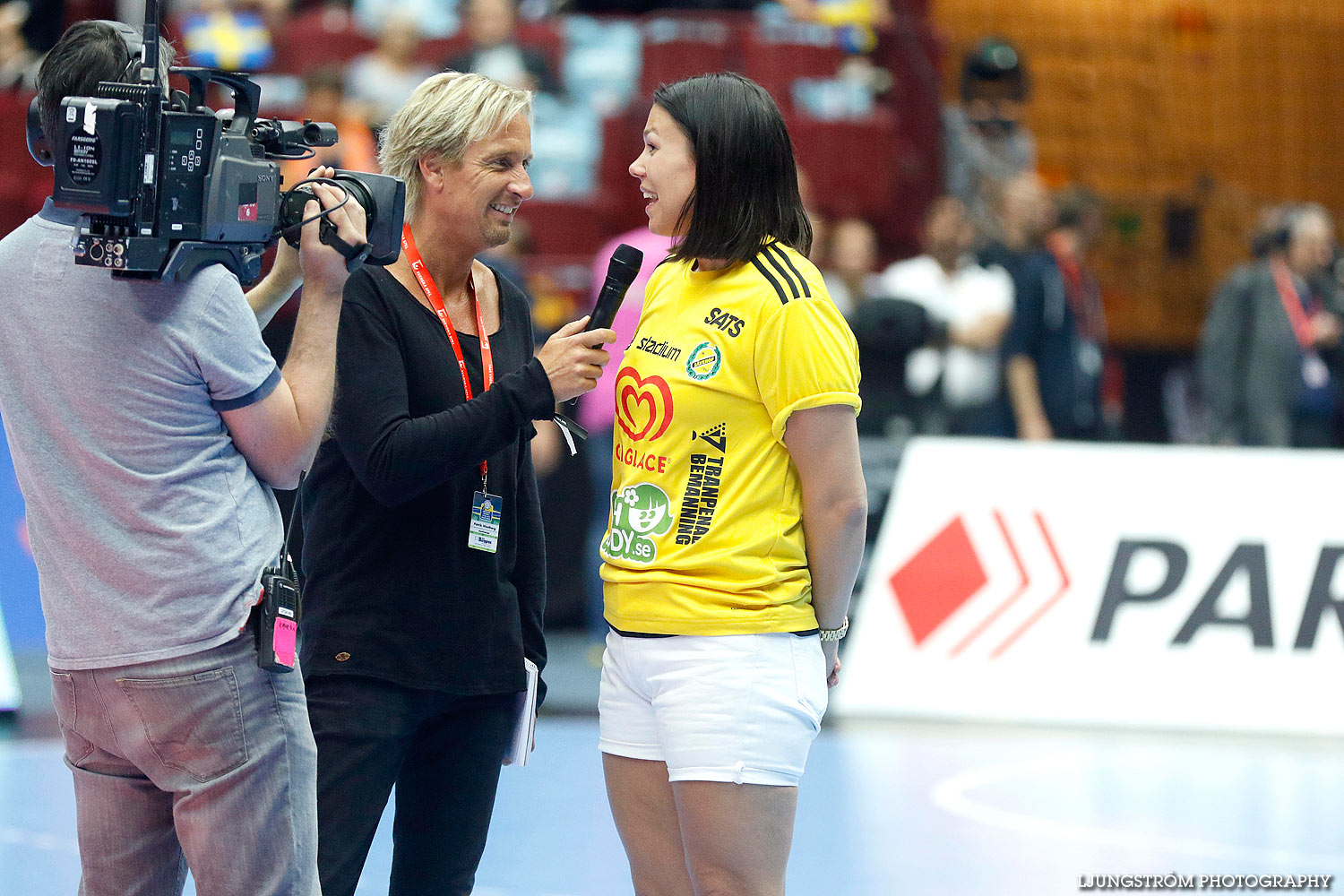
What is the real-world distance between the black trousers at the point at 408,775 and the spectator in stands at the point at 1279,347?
277 inches

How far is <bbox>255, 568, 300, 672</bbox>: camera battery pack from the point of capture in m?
2.12

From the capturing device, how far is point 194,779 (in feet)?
6.98

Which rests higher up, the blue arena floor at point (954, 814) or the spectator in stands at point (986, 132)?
the spectator in stands at point (986, 132)

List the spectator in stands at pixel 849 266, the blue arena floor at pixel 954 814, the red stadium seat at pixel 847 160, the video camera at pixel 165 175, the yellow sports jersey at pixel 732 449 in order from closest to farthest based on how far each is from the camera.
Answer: the video camera at pixel 165 175 < the yellow sports jersey at pixel 732 449 < the blue arena floor at pixel 954 814 < the spectator in stands at pixel 849 266 < the red stadium seat at pixel 847 160

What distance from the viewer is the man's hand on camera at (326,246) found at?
7.28ft

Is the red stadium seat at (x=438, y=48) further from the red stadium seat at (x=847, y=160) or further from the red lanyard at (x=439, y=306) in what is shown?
the red lanyard at (x=439, y=306)

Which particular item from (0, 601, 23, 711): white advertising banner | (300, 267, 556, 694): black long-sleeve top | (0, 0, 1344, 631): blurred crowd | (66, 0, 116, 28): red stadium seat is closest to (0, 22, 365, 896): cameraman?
(300, 267, 556, 694): black long-sleeve top

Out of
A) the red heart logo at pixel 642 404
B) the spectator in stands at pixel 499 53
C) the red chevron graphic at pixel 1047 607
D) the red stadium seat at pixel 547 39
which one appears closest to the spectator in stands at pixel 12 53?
the spectator in stands at pixel 499 53

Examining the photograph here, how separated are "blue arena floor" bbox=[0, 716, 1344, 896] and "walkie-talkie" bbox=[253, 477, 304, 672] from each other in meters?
2.05

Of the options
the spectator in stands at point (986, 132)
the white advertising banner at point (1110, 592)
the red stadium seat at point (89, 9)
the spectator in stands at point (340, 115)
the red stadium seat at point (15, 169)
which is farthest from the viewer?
the spectator in stands at point (986, 132)

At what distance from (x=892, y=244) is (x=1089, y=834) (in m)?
6.25

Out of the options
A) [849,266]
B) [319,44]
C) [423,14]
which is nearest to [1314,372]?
[849,266]

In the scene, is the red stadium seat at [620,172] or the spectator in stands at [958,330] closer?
the spectator in stands at [958,330]

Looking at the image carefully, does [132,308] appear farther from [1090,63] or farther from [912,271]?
[1090,63]
